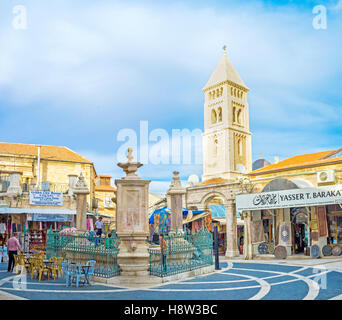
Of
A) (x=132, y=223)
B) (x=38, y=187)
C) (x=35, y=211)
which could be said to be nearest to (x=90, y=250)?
(x=132, y=223)

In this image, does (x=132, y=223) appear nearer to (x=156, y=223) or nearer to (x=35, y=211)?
(x=156, y=223)

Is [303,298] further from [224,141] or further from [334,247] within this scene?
[224,141]

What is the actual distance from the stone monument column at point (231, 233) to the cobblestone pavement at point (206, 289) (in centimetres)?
1041

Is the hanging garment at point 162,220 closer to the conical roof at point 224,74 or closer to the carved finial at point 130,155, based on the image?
the carved finial at point 130,155

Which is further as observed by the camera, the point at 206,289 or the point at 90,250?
the point at 90,250

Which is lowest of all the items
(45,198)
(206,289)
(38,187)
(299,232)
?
(206,289)

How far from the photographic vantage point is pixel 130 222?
1183 centimetres

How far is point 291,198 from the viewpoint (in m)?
19.5

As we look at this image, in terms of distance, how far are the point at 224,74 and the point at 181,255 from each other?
4692 cm

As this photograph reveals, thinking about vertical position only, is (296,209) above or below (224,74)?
below

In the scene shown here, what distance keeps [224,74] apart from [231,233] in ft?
122

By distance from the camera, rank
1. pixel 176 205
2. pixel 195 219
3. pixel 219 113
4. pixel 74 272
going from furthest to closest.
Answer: pixel 219 113 < pixel 195 219 < pixel 176 205 < pixel 74 272

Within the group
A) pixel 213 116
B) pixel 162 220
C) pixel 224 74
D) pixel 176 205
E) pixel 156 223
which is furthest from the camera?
pixel 213 116

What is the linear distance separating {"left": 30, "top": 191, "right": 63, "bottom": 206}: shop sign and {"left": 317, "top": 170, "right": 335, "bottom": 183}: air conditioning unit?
17.5 metres
